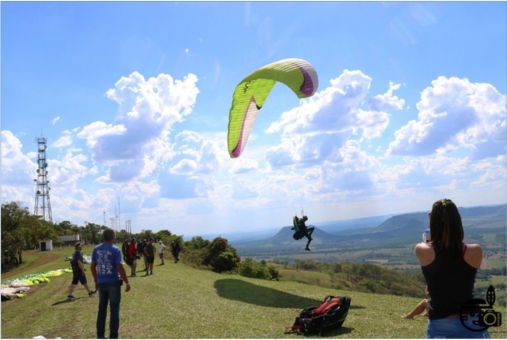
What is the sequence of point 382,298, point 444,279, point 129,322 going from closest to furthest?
point 444,279 → point 129,322 → point 382,298

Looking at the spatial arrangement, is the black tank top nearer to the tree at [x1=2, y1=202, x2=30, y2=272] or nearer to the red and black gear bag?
the red and black gear bag

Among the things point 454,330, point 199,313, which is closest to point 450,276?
point 454,330

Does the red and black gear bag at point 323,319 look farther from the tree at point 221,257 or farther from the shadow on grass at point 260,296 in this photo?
the tree at point 221,257

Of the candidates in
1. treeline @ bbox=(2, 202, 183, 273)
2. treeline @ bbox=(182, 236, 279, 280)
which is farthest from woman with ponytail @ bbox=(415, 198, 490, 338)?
treeline @ bbox=(2, 202, 183, 273)

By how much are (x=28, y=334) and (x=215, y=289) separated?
5.70 metres

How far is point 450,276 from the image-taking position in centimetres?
271

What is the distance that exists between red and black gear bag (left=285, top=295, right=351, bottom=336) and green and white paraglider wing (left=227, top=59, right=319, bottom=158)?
454 cm

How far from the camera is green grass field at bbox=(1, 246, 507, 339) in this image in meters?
7.35

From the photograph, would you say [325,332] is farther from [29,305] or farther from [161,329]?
[29,305]

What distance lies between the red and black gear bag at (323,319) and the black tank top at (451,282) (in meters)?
4.67

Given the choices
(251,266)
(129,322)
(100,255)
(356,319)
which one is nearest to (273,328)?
(356,319)

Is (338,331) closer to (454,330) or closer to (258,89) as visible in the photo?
(454,330)

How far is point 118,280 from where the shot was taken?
615 centimetres

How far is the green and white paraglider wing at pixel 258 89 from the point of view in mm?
9523
